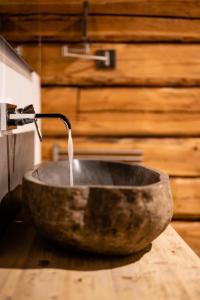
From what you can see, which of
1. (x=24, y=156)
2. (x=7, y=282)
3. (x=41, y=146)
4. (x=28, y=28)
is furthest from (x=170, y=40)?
(x=7, y=282)

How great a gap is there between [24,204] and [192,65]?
128 cm

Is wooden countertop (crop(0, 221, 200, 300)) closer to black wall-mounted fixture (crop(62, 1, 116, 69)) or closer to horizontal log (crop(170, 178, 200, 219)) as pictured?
horizontal log (crop(170, 178, 200, 219))

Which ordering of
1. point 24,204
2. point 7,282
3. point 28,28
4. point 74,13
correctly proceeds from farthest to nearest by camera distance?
point 74,13, point 28,28, point 24,204, point 7,282

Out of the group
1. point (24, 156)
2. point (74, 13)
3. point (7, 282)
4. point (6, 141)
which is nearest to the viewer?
point (7, 282)

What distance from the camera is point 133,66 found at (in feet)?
5.59

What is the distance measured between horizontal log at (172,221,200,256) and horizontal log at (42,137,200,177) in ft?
0.86

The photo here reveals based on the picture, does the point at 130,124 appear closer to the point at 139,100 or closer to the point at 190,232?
the point at 139,100

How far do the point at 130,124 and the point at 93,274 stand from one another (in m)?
1.15

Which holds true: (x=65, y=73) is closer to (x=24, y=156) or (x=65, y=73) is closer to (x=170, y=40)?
(x=170, y=40)

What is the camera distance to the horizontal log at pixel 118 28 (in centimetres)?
167

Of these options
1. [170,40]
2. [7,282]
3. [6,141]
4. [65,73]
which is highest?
[170,40]

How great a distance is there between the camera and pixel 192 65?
67.8 inches

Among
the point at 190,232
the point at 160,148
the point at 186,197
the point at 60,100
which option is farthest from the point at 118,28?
the point at 190,232

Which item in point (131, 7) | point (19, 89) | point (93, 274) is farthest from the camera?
point (131, 7)
